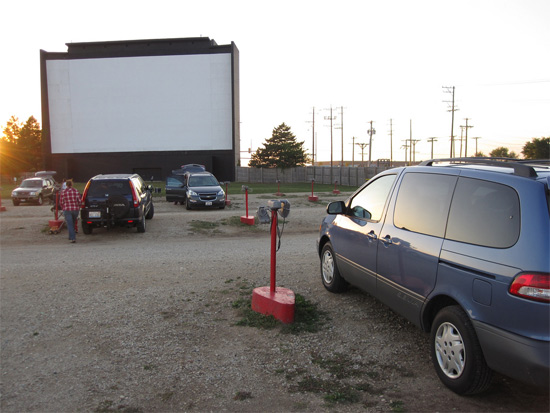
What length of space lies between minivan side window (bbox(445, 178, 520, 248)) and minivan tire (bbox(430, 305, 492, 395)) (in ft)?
2.05

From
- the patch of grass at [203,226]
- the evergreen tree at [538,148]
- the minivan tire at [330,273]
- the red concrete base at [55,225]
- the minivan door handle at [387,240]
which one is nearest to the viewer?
the minivan door handle at [387,240]

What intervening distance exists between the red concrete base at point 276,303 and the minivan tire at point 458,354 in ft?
6.04

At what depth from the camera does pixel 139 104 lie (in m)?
53.7

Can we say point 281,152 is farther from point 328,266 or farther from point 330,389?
point 330,389

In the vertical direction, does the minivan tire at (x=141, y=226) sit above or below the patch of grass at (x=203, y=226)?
above

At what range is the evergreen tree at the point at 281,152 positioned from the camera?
65.5 m

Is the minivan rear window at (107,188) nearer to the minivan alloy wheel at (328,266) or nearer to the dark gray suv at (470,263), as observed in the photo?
the minivan alloy wheel at (328,266)

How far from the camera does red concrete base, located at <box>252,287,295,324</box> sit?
5.21m

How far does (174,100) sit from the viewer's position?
5366cm

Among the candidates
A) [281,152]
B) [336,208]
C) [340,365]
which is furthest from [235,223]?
[281,152]

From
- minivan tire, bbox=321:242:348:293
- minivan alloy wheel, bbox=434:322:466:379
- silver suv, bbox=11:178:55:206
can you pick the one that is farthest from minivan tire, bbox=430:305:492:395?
silver suv, bbox=11:178:55:206

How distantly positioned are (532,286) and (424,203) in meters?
1.47

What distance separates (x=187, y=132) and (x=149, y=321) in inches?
1970

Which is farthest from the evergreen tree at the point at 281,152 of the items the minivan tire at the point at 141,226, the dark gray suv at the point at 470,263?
the dark gray suv at the point at 470,263
